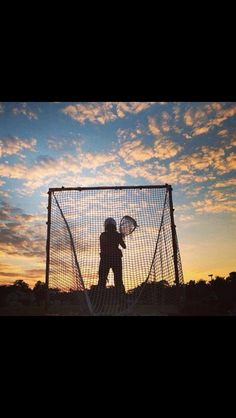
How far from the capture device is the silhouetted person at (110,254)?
735 centimetres

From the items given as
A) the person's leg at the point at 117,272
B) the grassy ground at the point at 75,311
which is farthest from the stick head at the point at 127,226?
the grassy ground at the point at 75,311

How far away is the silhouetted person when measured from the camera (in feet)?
24.1

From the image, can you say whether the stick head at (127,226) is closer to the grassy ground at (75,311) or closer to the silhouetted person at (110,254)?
the silhouetted person at (110,254)

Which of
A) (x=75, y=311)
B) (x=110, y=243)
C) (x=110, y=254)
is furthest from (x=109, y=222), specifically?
(x=75, y=311)

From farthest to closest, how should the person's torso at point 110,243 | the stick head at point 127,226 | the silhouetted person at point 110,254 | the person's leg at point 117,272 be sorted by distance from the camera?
1. the stick head at point 127,226
2. the person's torso at point 110,243
3. the silhouetted person at point 110,254
4. the person's leg at point 117,272

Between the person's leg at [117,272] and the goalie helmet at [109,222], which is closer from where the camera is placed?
the person's leg at [117,272]

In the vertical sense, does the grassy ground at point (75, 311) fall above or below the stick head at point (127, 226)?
below

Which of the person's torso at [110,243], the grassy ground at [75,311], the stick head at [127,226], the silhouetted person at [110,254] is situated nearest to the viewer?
the grassy ground at [75,311]

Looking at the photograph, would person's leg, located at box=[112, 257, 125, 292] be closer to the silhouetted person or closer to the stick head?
the silhouetted person

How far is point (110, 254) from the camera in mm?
7457

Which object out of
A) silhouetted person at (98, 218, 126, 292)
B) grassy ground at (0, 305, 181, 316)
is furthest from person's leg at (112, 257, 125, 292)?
grassy ground at (0, 305, 181, 316)

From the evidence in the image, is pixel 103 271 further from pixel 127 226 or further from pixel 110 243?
pixel 127 226
